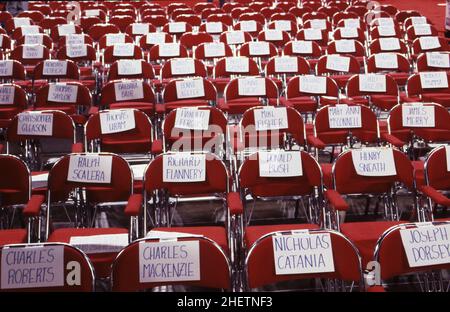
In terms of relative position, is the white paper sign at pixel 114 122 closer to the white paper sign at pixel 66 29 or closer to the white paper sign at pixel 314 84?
the white paper sign at pixel 314 84

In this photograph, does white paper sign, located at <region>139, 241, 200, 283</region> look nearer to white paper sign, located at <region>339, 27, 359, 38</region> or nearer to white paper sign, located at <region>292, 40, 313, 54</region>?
white paper sign, located at <region>292, 40, 313, 54</region>

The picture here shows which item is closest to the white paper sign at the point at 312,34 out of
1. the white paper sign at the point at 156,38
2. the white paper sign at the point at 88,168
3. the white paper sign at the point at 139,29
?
the white paper sign at the point at 156,38

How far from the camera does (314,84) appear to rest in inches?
263

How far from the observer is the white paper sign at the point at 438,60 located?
312 inches

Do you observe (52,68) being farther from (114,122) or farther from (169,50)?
(114,122)

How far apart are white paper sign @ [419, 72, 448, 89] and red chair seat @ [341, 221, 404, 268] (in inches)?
136

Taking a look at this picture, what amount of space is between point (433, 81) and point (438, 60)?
1.19 metres

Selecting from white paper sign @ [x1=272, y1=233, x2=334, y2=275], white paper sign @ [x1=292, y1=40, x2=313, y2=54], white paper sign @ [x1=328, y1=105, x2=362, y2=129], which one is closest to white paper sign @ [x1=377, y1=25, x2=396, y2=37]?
white paper sign @ [x1=292, y1=40, x2=313, y2=54]

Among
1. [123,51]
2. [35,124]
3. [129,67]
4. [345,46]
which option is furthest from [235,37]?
[35,124]

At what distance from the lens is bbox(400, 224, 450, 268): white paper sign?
3059mm

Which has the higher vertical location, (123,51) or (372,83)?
(123,51)

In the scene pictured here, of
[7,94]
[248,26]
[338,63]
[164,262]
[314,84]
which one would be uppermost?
[248,26]

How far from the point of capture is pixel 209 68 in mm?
8500

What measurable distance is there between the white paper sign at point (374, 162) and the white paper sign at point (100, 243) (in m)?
1.89
